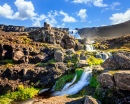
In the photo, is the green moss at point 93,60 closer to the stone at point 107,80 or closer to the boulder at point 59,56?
the boulder at point 59,56

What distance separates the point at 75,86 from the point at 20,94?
1594 cm

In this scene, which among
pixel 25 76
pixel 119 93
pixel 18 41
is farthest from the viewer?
pixel 18 41

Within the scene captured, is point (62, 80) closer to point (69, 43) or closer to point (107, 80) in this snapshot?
point (107, 80)

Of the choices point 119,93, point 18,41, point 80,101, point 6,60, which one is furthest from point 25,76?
point 119,93

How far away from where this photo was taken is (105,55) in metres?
91.5

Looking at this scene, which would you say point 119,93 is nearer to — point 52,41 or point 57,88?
point 57,88

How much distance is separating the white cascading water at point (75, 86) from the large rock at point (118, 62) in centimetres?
1470

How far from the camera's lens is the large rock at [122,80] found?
37.1 m

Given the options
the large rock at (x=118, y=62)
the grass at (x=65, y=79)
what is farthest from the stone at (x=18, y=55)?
the large rock at (x=118, y=62)

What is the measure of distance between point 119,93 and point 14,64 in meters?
44.0

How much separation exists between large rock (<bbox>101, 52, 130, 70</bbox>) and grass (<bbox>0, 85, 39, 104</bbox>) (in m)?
25.2

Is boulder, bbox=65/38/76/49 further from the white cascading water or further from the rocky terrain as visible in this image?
the white cascading water

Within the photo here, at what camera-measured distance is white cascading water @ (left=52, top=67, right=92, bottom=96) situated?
192 feet

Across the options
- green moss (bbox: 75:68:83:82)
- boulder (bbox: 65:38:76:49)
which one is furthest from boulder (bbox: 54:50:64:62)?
boulder (bbox: 65:38:76:49)
